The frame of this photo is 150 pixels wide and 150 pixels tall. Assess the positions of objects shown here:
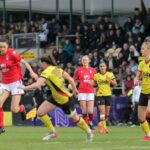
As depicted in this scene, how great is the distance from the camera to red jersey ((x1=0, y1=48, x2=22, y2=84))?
1814 cm

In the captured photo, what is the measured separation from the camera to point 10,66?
60.0 ft

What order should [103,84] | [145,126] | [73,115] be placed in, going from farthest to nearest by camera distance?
1. [103,84]
2. [145,126]
3. [73,115]

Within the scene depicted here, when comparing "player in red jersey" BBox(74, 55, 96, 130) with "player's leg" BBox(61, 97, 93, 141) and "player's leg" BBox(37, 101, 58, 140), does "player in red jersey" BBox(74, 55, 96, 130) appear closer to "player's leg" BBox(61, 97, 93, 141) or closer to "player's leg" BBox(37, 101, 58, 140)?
"player's leg" BBox(37, 101, 58, 140)

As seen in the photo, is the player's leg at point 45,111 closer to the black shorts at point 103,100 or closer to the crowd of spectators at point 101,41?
the black shorts at point 103,100

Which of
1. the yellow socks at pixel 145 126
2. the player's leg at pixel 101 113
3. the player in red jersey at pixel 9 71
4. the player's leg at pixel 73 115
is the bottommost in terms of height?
the player's leg at pixel 101 113

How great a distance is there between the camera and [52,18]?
39.9 metres

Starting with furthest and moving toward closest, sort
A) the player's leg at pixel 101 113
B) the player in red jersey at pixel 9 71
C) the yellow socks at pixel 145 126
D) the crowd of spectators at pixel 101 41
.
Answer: the crowd of spectators at pixel 101 41 → the player's leg at pixel 101 113 → the player in red jersey at pixel 9 71 → the yellow socks at pixel 145 126

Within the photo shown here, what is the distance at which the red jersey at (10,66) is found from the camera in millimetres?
18141

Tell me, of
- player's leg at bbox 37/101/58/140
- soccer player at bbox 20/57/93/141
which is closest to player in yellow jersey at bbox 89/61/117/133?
player's leg at bbox 37/101/58/140

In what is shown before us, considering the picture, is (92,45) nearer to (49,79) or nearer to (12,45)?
(12,45)

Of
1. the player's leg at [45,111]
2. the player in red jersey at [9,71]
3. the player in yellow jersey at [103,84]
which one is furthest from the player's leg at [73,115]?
the player in yellow jersey at [103,84]

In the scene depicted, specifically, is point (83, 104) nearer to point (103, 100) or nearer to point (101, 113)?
point (101, 113)

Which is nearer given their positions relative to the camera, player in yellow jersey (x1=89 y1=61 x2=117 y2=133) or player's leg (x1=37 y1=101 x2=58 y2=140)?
player's leg (x1=37 y1=101 x2=58 y2=140)

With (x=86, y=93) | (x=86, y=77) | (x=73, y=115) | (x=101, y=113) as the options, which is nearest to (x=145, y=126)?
(x=73, y=115)
